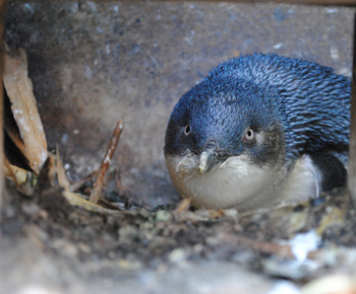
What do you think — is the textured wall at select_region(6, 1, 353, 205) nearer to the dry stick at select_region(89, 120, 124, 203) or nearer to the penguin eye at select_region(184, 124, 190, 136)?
the dry stick at select_region(89, 120, 124, 203)

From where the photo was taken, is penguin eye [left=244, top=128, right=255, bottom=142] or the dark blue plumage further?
the dark blue plumage

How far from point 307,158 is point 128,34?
7.07ft

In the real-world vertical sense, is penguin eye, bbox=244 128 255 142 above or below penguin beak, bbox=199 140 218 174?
above

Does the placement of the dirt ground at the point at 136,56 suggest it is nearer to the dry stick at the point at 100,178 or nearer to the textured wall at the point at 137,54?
the textured wall at the point at 137,54

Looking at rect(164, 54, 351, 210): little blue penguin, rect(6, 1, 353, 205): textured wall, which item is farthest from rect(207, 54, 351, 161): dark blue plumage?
rect(6, 1, 353, 205): textured wall

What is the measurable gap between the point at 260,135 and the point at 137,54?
2.02m

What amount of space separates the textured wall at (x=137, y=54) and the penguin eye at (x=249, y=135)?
1.53m

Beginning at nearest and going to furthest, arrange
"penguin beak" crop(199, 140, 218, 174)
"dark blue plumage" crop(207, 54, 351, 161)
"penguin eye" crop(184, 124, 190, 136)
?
"penguin beak" crop(199, 140, 218, 174)
"penguin eye" crop(184, 124, 190, 136)
"dark blue plumage" crop(207, 54, 351, 161)

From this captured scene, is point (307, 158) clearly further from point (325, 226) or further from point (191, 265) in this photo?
point (191, 265)

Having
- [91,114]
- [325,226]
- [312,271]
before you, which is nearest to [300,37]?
[91,114]

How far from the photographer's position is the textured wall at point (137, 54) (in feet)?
13.4

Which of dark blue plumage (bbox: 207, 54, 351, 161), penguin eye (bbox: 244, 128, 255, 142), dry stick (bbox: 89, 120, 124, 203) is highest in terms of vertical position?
dark blue plumage (bbox: 207, 54, 351, 161)

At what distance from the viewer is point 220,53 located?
14.8ft

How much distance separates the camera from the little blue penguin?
2.62 metres
